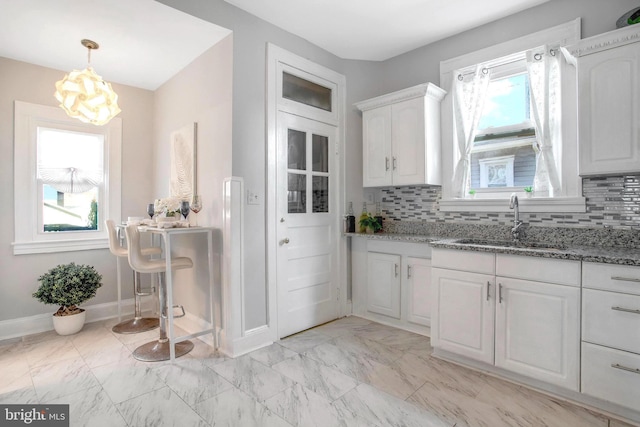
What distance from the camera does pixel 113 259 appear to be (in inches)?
140

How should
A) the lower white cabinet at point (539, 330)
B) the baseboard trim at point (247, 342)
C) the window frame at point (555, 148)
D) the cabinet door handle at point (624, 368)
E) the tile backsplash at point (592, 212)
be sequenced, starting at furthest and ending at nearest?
1. the baseboard trim at point (247, 342)
2. the window frame at point (555, 148)
3. the tile backsplash at point (592, 212)
4. the lower white cabinet at point (539, 330)
5. the cabinet door handle at point (624, 368)

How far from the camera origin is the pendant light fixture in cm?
243

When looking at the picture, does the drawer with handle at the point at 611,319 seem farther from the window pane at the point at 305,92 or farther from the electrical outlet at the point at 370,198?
the window pane at the point at 305,92

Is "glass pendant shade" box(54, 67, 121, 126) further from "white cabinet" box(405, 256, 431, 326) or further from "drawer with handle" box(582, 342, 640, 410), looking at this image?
"drawer with handle" box(582, 342, 640, 410)

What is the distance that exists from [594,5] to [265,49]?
2.48 meters

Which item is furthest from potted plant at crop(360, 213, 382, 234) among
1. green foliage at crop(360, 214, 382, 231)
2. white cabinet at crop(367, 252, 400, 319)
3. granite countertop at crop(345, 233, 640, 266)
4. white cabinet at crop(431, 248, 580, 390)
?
white cabinet at crop(431, 248, 580, 390)

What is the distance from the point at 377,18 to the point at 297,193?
5.41ft

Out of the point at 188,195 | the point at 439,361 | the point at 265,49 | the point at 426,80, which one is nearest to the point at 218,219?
the point at 188,195

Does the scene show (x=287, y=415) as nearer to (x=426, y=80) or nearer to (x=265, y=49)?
(x=265, y=49)

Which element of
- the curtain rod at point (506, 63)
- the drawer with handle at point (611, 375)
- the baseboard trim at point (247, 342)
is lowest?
the baseboard trim at point (247, 342)

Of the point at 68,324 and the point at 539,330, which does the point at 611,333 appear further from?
the point at 68,324

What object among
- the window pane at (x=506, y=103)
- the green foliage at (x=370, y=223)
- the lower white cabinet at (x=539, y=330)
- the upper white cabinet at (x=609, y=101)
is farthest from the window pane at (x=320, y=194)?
the upper white cabinet at (x=609, y=101)

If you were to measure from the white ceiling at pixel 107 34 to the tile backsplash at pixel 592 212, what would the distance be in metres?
2.43

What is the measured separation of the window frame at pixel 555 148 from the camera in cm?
242
